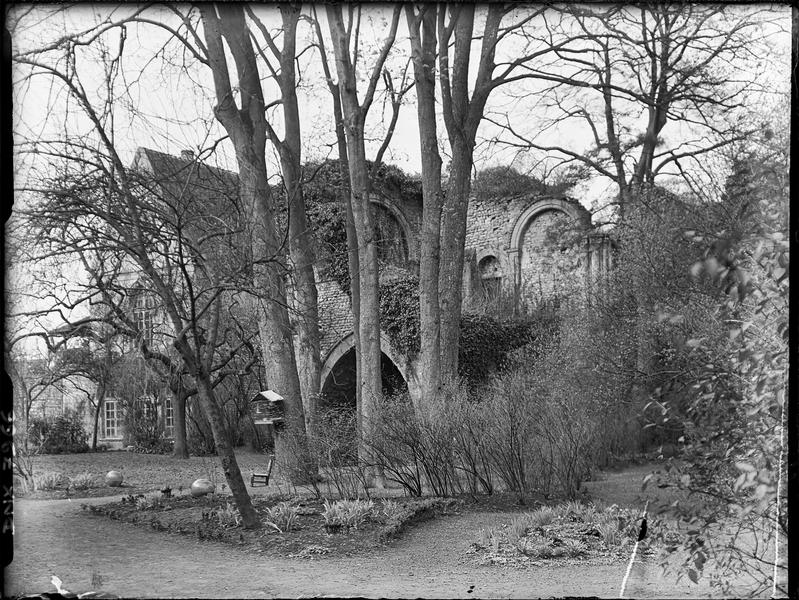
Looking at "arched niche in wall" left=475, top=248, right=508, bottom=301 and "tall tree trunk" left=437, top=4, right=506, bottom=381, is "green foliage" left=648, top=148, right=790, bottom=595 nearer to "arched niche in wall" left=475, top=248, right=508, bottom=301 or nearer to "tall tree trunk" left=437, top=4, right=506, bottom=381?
"tall tree trunk" left=437, top=4, right=506, bottom=381

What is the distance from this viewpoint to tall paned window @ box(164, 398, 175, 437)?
473cm

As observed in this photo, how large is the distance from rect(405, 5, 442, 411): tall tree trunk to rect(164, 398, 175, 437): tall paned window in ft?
7.45

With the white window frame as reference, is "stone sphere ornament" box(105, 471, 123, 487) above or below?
below

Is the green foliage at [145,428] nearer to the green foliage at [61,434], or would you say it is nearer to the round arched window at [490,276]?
the green foliage at [61,434]

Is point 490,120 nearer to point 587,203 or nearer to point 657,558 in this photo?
point 587,203

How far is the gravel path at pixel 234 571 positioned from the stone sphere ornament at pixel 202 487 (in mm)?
596

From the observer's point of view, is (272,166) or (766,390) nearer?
Result: (766,390)

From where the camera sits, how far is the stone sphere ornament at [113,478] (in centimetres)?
418

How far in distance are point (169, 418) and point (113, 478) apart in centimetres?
64

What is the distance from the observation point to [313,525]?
4965 mm

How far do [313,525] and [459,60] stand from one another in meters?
3.14

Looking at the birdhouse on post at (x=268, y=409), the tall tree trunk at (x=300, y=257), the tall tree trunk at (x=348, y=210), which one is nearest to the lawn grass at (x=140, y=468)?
the birdhouse on post at (x=268, y=409)

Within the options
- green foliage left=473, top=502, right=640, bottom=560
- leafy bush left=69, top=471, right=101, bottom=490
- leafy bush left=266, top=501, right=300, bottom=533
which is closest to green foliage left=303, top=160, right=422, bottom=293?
leafy bush left=266, top=501, right=300, bottom=533

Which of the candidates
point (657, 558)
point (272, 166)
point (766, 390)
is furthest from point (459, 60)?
point (657, 558)
